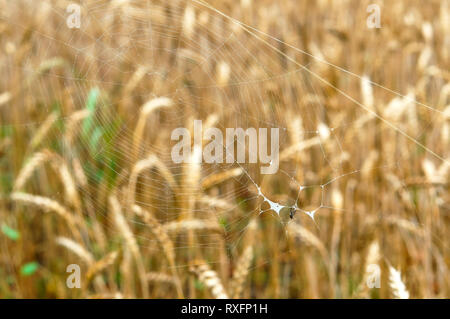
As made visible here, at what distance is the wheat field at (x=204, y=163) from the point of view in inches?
27.0

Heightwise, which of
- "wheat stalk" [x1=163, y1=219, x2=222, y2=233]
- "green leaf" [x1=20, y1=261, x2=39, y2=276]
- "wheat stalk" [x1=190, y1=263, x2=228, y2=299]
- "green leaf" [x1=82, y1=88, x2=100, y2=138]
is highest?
"green leaf" [x1=82, y1=88, x2=100, y2=138]

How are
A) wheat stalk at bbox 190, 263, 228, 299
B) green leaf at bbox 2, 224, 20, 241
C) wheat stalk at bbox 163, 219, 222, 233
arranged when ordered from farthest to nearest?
green leaf at bbox 2, 224, 20, 241 < wheat stalk at bbox 163, 219, 222, 233 < wheat stalk at bbox 190, 263, 228, 299

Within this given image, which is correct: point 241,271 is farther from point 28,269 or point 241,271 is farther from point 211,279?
point 28,269

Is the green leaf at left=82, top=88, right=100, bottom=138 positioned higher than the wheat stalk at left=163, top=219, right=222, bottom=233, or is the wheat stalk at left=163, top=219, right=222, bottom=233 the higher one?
the green leaf at left=82, top=88, right=100, bottom=138

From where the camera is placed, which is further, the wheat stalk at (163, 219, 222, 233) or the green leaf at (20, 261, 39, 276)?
the green leaf at (20, 261, 39, 276)

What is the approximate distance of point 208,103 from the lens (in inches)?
30.5

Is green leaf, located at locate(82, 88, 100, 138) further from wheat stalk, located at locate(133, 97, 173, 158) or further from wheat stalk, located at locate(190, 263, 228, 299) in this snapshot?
wheat stalk, located at locate(190, 263, 228, 299)

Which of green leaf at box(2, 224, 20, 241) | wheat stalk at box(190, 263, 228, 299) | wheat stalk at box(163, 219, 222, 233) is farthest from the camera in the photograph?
green leaf at box(2, 224, 20, 241)

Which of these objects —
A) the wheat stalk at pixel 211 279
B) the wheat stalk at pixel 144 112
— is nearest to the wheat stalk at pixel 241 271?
the wheat stalk at pixel 211 279

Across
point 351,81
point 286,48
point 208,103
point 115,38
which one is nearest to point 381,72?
point 351,81

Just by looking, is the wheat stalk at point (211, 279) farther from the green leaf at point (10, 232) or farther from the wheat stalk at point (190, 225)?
the green leaf at point (10, 232)

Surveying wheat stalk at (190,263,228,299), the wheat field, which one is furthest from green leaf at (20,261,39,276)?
wheat stalk at (190,263,228,299)

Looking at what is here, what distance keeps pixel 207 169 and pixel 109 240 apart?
0.18 meters

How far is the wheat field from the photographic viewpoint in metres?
0.69
